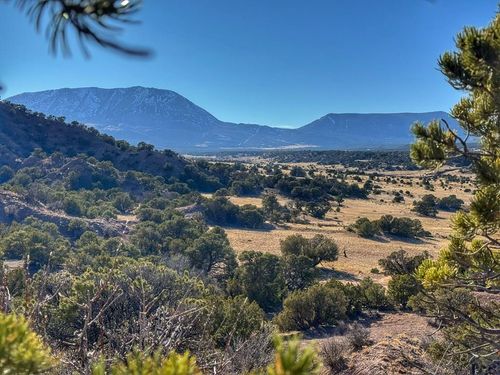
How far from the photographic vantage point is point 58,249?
17125 mm

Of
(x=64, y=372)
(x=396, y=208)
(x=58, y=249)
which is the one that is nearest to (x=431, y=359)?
(x=64, y=372)

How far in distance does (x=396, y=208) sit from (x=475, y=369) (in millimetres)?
33561

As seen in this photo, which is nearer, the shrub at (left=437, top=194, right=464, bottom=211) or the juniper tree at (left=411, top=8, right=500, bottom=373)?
the juniper tree at (left=411, top=8, right=500, bottom=373)

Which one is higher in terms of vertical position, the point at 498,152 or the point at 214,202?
the point at 498,152

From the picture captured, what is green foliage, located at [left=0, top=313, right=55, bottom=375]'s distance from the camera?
1.03 meters

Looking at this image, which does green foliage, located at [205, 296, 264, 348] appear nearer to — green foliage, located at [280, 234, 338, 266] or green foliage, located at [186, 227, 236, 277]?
green foliage, located at [186, 227, 236, 277]

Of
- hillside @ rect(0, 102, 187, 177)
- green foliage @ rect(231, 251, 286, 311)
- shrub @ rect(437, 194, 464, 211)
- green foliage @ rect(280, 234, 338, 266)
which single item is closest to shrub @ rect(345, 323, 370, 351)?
green foliage @ rect(231, 251, 286, 311)

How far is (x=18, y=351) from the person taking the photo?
1.05 m

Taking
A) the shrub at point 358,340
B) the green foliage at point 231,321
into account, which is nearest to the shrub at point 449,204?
the shrub at point 358,340

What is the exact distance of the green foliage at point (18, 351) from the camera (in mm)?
1029

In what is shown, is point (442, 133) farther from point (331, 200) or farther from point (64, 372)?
point (331, 200)

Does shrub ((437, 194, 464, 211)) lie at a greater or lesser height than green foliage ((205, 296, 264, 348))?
lesser

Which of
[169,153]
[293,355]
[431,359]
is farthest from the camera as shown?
[169,153]

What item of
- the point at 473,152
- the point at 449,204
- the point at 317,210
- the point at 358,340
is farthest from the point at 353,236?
the point at 473,152
